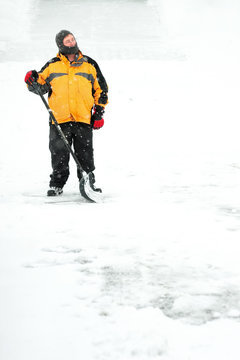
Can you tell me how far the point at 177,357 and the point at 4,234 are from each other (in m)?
2.00

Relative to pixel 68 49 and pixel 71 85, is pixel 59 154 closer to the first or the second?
pixel 71 85

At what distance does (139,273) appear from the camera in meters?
2.65

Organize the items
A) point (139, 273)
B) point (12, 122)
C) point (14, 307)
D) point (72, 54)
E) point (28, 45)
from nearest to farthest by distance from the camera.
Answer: point (14, 307) → point (139, 273) → point (72, 54) → point (12, 122) → point (28, 45)

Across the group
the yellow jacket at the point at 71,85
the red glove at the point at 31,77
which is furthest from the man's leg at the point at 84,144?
the red glove at the point at 31,77

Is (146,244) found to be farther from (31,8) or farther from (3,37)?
(31,8)

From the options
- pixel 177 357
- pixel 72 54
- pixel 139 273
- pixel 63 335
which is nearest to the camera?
pixel 177 357

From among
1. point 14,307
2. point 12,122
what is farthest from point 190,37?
point 14,307

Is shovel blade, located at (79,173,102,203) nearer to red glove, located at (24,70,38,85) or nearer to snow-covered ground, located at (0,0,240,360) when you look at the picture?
snow-covered ground, located at (0,0,240,360)

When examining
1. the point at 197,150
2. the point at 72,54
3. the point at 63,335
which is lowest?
the point at 63,335

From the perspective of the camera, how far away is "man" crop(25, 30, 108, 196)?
16.1 ft

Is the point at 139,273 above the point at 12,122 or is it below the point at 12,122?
below

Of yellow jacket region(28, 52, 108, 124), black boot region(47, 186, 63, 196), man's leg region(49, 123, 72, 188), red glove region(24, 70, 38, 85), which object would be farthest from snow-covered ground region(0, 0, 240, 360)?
red glove region(24, 70, 38, 85)

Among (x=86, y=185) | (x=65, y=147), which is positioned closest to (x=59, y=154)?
(x=65, y=147)

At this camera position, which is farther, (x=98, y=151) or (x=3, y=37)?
(x=3, y=37)
